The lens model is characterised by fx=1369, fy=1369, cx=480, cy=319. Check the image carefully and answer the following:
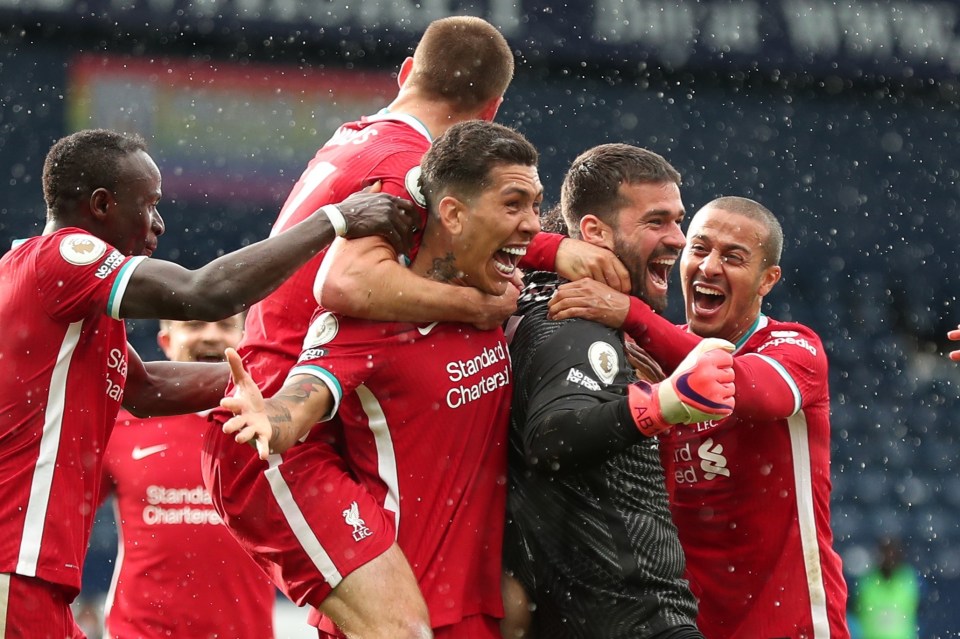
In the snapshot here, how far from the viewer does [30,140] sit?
42.6ft

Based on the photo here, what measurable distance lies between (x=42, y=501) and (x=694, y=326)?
250 cm

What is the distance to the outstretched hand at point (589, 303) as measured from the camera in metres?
4.16

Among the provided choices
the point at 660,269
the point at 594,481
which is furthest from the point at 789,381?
the point at 594,481

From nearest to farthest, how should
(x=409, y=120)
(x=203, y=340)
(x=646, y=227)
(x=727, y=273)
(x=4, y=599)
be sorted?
(x=4, y=599), (x=646, y=227), (x=409, y=120), (x=727, y=273), (x=203, y=340)

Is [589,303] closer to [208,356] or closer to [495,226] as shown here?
[495,226]

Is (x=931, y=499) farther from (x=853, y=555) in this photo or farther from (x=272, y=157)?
(x=272, y=157)

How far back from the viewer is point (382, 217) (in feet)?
13.5

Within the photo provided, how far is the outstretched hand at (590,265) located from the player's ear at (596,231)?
8 centimetres

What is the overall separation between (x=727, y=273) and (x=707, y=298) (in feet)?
0.57

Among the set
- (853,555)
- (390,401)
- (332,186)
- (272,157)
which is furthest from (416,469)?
(853,555)

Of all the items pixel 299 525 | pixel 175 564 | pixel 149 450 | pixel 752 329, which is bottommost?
pixel 175 564

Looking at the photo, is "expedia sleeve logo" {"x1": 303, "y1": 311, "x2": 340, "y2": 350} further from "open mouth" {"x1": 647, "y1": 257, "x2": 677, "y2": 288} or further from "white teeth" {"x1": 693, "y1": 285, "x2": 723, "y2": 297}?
"white teeth" {"x1": 693, "y1": 285, "x2": 723, "y2": 297}

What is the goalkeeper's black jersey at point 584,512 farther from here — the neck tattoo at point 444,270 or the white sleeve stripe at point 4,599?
the white sleeve stripe at point 4,599

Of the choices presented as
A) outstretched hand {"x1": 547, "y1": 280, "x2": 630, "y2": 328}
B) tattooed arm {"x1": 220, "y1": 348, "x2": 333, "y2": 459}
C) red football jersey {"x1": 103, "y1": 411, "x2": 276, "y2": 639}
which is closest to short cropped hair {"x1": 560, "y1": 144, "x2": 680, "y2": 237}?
outstretched hand {"x1": 547, "y1": 280, "x2": 630, "y2": 328}
